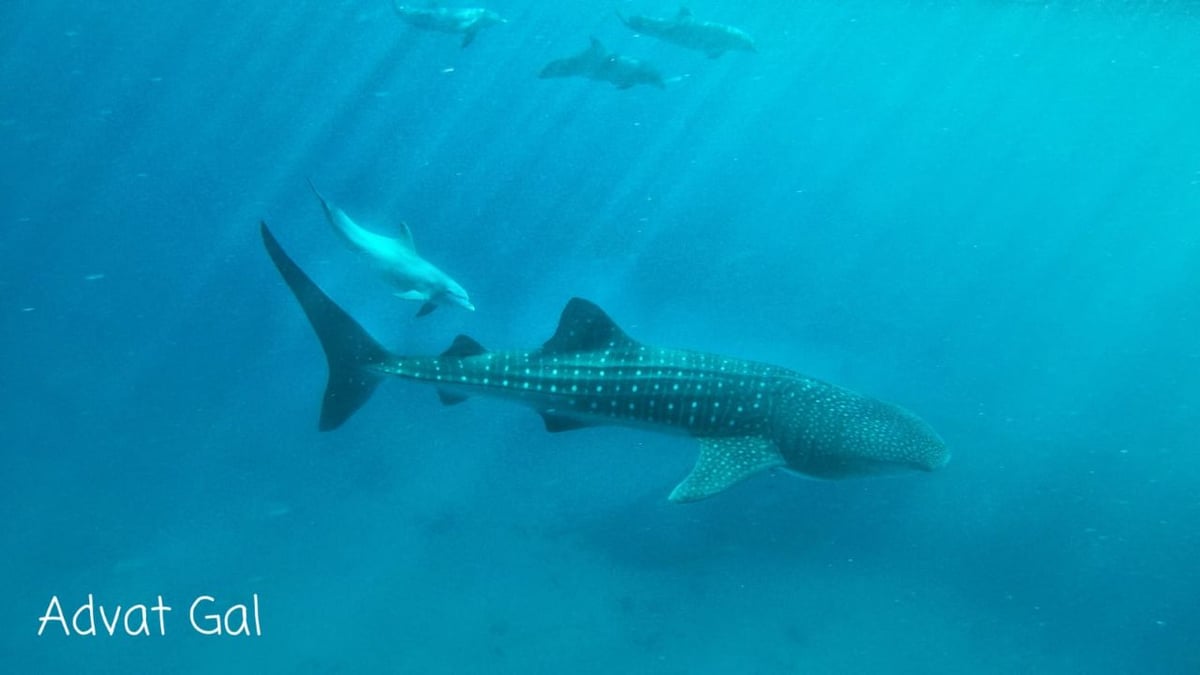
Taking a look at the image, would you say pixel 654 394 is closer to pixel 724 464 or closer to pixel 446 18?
pixel 724 464

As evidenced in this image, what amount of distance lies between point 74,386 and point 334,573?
1240 cm

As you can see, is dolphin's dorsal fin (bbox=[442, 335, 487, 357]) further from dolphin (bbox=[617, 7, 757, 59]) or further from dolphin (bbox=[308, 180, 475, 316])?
dolphin (bbox=[617, 7, 757, 59])

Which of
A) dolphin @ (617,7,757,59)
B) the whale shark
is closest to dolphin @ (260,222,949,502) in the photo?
the whale shark

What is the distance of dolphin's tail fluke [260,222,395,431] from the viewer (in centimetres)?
625

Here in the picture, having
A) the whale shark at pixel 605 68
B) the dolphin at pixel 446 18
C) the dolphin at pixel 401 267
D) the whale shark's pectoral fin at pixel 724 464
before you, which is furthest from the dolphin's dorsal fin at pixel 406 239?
the whale shark's pectoral fin at pixel 724 464

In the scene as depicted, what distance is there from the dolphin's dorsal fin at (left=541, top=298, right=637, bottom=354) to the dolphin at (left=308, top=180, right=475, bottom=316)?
4140 millimetres

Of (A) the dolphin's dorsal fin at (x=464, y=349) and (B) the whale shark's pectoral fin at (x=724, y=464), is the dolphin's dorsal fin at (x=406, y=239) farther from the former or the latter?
(B) the whale shark's pectoral fin at (x=724, y=464)

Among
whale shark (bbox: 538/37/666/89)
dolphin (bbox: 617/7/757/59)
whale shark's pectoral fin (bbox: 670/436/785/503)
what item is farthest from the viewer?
dolphin (bbox: 617/7/757/59)

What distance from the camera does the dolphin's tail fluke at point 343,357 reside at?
6254 millimetres

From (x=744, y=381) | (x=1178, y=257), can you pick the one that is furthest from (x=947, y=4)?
(x=744, y=381)

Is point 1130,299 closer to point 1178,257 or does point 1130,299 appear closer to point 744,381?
point 1178,257

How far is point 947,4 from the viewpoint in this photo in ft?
133

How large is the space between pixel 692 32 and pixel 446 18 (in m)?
6.24

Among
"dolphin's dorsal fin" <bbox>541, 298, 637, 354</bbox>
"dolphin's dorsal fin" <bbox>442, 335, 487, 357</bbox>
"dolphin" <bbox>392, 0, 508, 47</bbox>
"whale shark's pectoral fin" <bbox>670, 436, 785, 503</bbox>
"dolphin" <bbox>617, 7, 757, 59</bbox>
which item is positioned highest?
"dolphin" <bbox>617, 7, 757, 59</bbox>
